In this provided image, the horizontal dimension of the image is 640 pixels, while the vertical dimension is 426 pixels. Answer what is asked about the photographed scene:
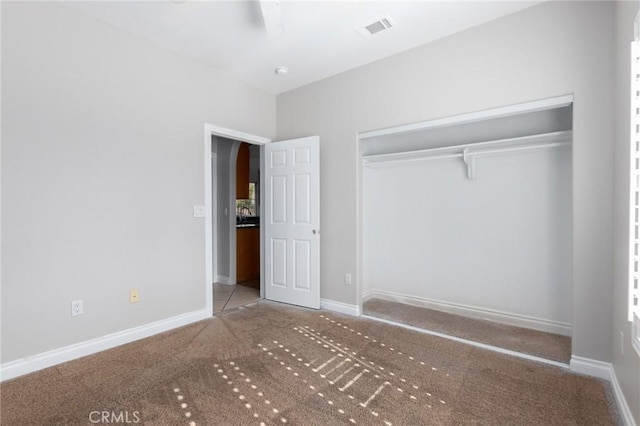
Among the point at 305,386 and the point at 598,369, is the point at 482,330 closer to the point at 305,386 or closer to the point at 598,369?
the point at 598,369

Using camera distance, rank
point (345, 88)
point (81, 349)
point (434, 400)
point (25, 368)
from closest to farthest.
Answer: point (434, 400) → point (25, 368) → point (81, 349) → point (345, 88)

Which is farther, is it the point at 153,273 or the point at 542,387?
the point at 153,273

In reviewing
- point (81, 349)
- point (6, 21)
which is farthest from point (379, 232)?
point (6, 21)

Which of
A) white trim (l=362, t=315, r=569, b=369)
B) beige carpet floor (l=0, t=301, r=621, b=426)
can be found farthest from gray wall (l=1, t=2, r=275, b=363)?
white trim (l=362, t=315, r=569, b=369)

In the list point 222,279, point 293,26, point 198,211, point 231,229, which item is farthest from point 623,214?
point 222,279

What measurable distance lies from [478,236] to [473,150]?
0.95m

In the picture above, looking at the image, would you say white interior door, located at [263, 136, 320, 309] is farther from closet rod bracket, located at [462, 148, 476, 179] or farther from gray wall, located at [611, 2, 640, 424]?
gray wall, located at [611, 2, 640, 424]

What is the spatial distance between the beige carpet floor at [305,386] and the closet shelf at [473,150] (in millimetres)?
1956

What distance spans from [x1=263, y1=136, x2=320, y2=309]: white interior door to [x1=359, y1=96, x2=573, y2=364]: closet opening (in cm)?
76

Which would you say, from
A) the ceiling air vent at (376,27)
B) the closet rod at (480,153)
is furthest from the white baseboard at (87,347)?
the ceiling air vent at (376,27)

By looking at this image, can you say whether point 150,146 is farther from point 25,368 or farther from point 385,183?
point 385,183

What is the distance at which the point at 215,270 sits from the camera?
524 centimetres

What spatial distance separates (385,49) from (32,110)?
10.1ft

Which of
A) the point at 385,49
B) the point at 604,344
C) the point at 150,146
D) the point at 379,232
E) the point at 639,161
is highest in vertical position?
the point at 385,49
